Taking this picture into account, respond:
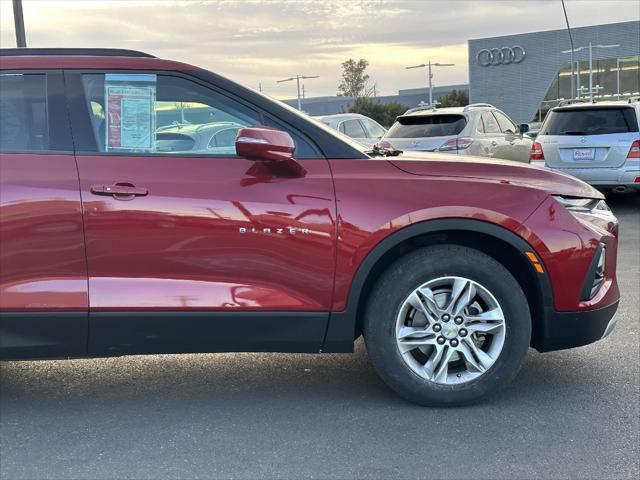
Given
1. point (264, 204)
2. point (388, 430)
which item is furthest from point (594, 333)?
point (264, 204)

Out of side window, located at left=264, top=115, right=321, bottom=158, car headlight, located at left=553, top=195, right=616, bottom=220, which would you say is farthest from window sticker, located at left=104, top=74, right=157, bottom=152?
car headlight, located at left=553, top=195, right=616, bottom=220

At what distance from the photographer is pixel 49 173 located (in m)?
3.43

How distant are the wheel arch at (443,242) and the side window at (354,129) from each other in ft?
41.3

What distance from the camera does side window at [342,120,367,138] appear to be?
16234mm

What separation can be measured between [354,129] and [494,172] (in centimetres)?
1299

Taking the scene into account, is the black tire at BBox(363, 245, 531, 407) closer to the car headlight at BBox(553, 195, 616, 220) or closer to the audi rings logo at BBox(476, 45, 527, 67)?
the car headlight at BBox(553, 195, 616, 220)

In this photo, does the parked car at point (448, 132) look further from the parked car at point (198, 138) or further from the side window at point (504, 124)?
the parked car at point (198, 138)

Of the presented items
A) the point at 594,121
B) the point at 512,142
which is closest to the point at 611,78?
the point at 512,142

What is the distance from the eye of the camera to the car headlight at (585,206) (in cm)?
376

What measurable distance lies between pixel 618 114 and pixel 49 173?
923 cm

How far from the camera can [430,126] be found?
1205cm

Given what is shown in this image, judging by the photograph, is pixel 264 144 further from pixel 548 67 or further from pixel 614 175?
pixel 548 67

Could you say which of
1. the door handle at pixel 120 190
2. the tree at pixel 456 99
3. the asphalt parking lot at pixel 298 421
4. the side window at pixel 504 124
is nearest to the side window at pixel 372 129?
the side window at pixel 504 124

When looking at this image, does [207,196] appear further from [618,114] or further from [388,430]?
[618,114]
